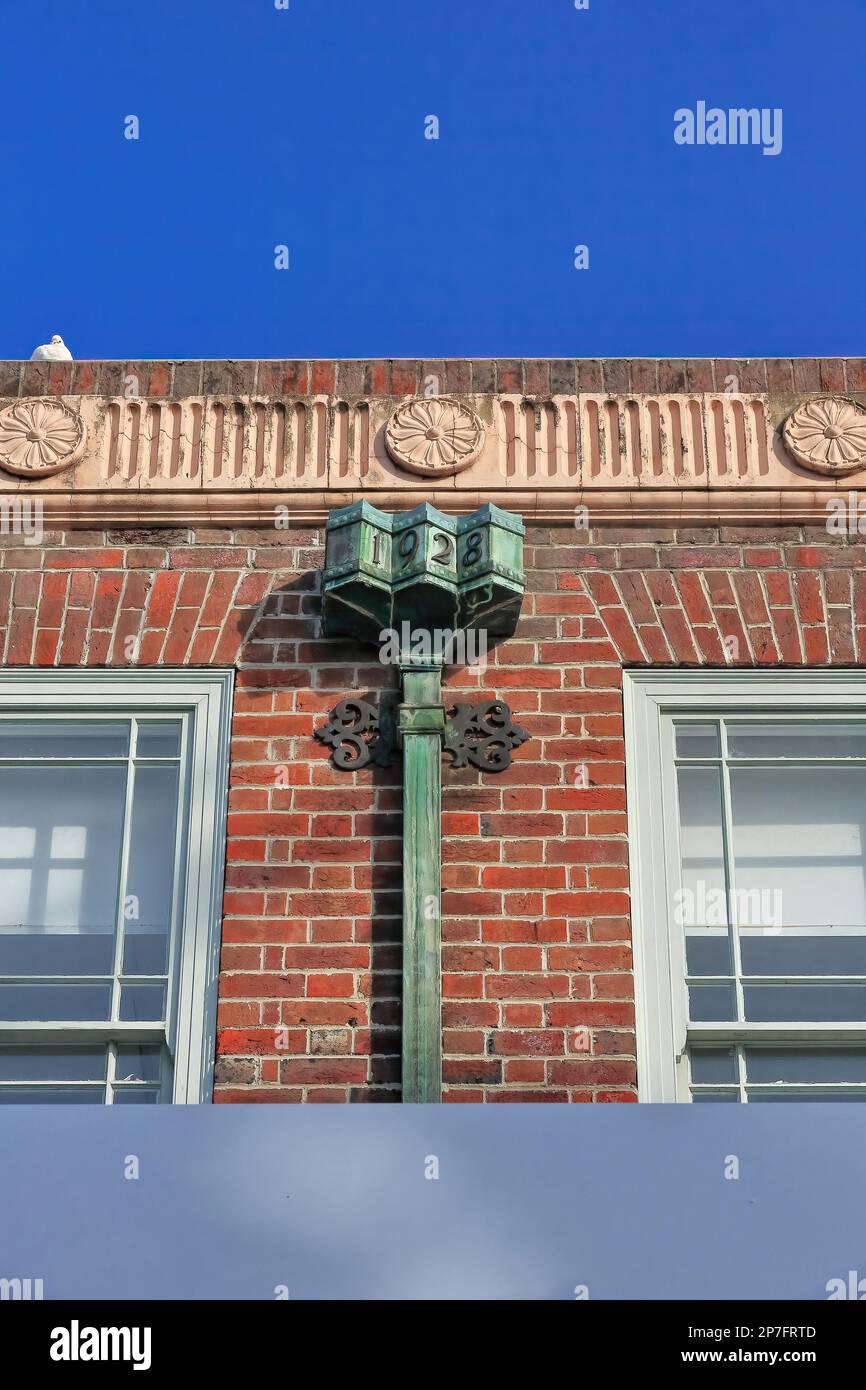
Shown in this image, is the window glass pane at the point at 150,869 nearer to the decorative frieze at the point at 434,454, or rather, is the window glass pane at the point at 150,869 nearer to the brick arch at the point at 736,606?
the decorative frieze at the point at 434,454

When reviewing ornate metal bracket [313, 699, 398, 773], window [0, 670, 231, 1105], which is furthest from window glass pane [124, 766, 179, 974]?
ornate metal bracket [313, 699, 398, 773]

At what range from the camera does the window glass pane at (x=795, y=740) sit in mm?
6938

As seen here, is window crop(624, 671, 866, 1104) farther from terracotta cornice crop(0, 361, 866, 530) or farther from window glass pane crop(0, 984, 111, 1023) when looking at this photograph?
window glass pane crop(0, 984, 111, 1023)

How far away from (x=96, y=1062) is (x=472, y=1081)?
46.3 inches

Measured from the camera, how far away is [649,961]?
648 centimetres

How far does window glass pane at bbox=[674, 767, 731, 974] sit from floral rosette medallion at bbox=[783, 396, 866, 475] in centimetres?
118

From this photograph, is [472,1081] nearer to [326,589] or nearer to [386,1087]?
[386,1087]

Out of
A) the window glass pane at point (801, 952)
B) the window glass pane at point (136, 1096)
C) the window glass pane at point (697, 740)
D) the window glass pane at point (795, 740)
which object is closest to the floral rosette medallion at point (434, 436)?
the window glass pane at point (697, 740)

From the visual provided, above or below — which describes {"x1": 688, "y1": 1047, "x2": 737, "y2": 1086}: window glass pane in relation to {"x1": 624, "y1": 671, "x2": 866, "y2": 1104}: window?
below

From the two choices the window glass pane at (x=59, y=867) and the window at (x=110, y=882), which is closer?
the window at (x=110, y=882)

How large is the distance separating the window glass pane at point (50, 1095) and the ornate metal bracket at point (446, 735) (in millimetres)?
1276

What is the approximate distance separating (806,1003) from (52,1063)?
2343 millimetres

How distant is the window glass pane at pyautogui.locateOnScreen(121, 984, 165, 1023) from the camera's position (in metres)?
6.48
